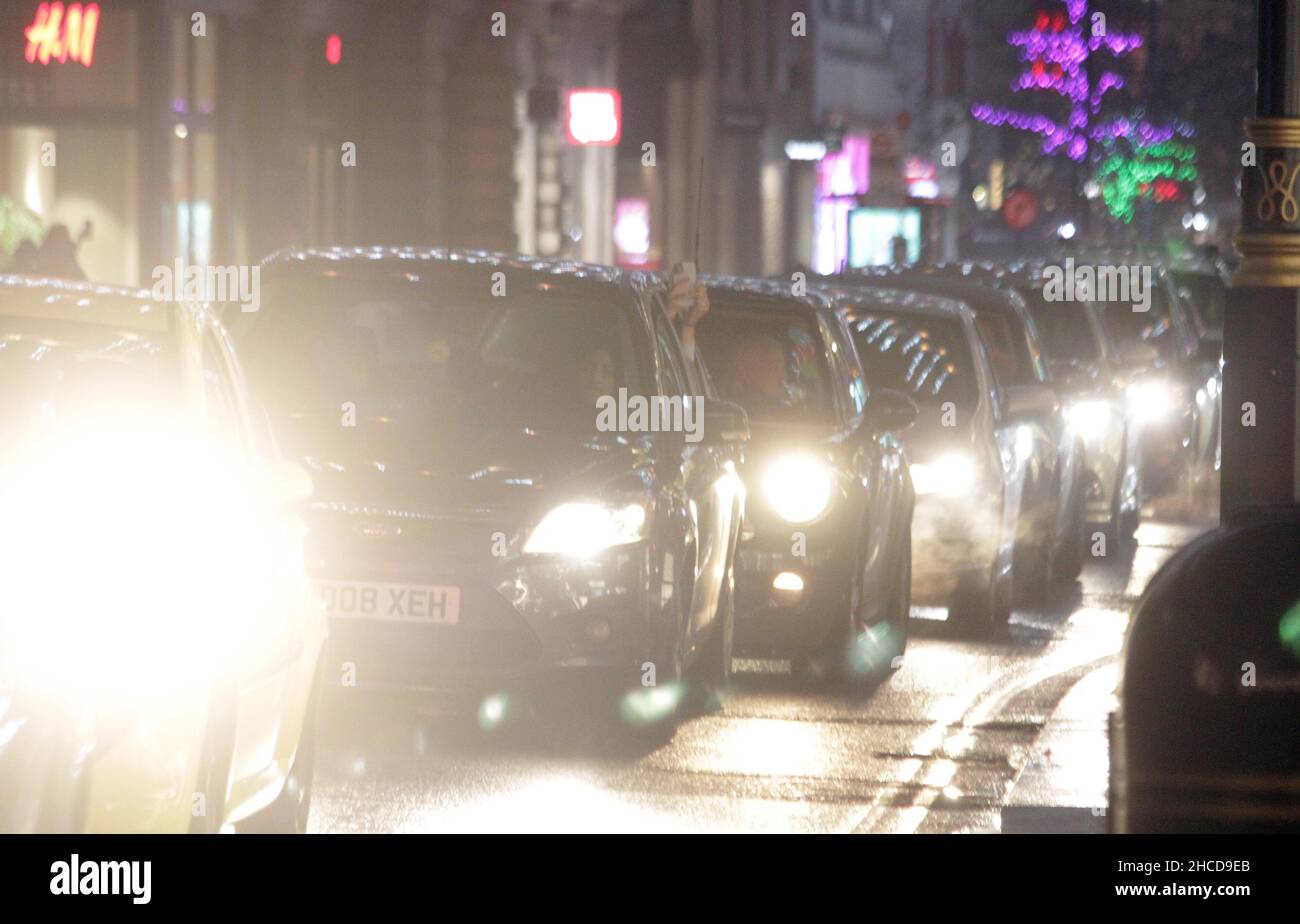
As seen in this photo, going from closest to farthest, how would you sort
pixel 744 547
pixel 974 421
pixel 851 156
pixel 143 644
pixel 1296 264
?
pixel 143 644 → pixel 1296 264 → pixel 744 547 → pixel 974 421 → pixel 851 156

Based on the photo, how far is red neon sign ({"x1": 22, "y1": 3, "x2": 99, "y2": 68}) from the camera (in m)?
23.4

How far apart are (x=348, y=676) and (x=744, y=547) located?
257cm

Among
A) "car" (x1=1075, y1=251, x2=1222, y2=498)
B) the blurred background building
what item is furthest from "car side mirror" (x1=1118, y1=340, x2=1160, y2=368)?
→ the blurred background building

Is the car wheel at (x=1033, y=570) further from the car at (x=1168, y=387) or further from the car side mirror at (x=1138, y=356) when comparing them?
the car at (x=1168, y=387)

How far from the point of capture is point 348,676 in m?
9.37

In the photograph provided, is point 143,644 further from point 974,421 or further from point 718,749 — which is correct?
point 974,421

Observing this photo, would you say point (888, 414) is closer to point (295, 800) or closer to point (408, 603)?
point (408, 603)

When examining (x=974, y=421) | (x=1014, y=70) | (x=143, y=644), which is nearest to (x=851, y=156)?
(x=1014, y=70)

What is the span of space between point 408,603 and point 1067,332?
35.0ft

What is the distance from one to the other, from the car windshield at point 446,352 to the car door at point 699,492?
196 mm

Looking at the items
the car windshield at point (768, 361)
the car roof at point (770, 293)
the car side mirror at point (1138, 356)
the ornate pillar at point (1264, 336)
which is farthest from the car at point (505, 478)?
the car side mirror at point (1138, 356)

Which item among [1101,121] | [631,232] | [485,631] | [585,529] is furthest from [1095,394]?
[1101,121]

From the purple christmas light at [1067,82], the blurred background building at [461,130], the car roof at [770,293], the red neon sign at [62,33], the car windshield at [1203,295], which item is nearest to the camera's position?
the car roof at [770,293]

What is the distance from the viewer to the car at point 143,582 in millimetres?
4902
